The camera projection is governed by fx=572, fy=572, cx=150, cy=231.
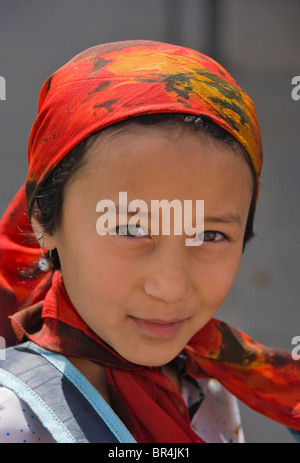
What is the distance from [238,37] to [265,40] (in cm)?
25

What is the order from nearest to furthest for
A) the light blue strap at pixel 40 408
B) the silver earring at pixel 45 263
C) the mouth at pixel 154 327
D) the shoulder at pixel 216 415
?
the light blue strap at pixel 40 408 < the mouth at pixel 154 327 < the silver earring at pixel 45 263 < the shoulder at pixel 216 415

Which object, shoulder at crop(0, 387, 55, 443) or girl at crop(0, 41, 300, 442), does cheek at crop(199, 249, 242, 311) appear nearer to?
girl at crop(0, 41, 300, 442)

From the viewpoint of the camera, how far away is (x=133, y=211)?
84cm

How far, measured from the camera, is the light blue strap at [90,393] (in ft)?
2.85

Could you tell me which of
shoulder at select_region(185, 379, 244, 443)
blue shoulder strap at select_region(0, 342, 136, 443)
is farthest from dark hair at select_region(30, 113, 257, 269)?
shoulder at select_region(185, 379, 244, 443)

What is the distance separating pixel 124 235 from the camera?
2.88ft

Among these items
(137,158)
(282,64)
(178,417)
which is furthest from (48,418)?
(282,64)

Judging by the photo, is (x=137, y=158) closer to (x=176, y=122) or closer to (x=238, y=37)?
(x=176, y=122)

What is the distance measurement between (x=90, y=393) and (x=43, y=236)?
286 mm

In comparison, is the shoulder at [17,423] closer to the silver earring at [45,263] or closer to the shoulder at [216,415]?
the silver earring at [45,263]

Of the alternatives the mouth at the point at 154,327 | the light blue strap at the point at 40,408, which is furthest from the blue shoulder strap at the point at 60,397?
the mouth at the point at 154,327

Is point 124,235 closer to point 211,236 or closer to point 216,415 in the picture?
point 211,236

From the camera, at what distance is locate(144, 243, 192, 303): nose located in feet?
2.78

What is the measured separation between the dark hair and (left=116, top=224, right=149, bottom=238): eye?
121mm
